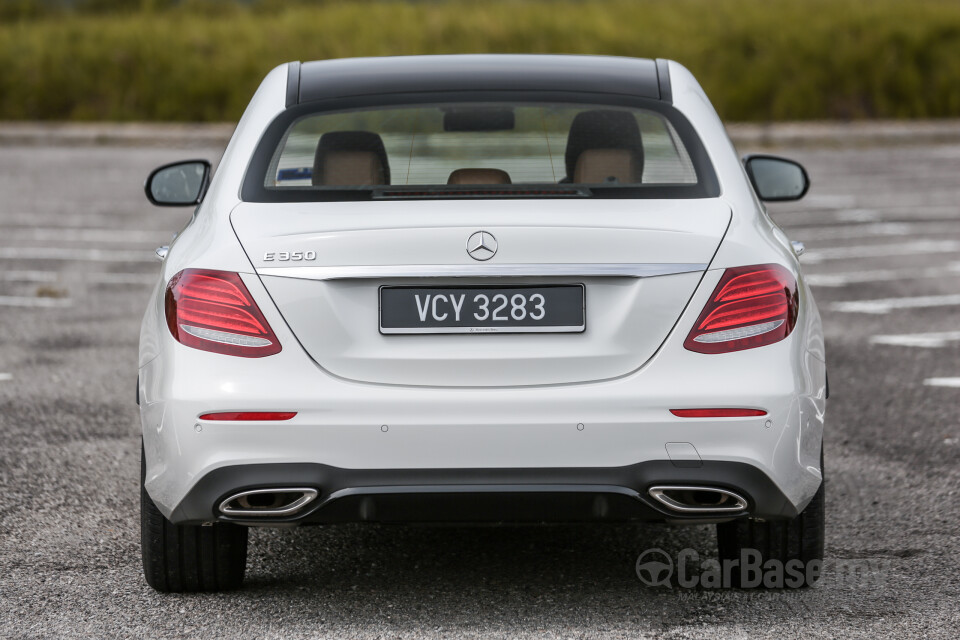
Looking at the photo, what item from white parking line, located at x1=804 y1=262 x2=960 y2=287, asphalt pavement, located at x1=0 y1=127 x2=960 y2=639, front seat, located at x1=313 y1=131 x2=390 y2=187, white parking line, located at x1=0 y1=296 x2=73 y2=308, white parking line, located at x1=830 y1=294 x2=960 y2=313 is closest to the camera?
asphalt pavement, located at x1=0 y1=127 x2=960 y2=639

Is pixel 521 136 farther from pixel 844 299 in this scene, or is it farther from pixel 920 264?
pixel 920 264

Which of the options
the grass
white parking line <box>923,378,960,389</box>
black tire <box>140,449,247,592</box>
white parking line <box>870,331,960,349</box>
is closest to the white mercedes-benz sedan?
black tire <box>140,449,247,592</box>

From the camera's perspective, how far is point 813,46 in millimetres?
23391

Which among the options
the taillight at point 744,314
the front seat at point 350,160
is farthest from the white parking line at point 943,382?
the front seat at point 350,160

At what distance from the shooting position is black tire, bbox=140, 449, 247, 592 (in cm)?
410

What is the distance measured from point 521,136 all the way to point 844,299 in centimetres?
595

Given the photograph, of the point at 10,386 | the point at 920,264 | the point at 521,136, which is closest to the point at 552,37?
the point at 920,264

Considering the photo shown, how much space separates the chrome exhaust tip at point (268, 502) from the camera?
3635 millimetres

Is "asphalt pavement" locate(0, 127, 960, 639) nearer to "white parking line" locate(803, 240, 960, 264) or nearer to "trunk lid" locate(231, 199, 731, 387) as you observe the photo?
"trunk lid" locate(231, 199, 731, 387)

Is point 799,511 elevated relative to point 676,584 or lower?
elevated

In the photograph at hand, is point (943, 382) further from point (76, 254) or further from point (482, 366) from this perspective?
point (76, 254)

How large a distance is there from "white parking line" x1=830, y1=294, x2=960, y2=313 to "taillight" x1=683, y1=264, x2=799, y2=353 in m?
6.20

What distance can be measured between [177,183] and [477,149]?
119 centimetres

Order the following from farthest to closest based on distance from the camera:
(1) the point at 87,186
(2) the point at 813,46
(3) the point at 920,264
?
(2) the point at 813,46
(1) the point at 87,186
(3) the point at 920,264
